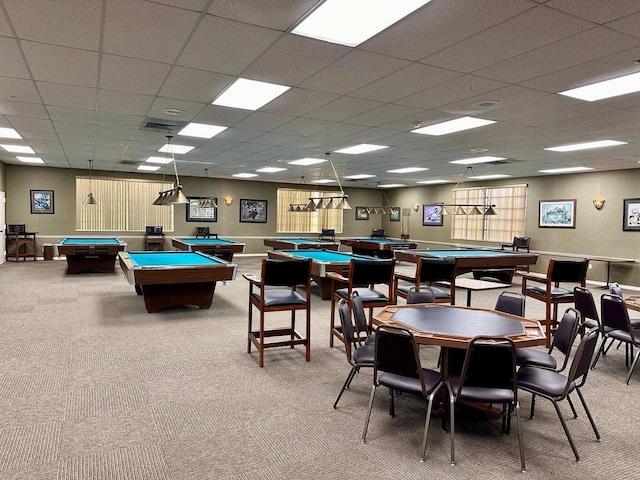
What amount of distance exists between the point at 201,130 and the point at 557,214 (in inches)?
360

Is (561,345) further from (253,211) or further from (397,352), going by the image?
(253,211)

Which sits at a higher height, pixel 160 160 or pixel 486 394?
pixel 160 160

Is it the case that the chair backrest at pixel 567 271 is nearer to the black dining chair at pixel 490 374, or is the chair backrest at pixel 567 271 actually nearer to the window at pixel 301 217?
the black dining chair at pixel 490 374

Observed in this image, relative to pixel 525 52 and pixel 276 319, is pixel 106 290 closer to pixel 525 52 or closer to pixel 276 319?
pixel 276 319

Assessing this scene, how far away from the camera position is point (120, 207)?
13.2 meters

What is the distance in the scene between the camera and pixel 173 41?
3.13 metres

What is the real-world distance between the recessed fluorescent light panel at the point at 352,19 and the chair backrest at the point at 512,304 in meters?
2.52

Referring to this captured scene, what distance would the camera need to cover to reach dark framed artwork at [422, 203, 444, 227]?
14.5m

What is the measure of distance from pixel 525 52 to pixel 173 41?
2582 mm

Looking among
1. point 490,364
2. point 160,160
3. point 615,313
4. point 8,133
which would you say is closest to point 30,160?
point 160,160

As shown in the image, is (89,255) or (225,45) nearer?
(225,45)

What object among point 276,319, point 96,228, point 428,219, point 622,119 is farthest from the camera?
point 428,219

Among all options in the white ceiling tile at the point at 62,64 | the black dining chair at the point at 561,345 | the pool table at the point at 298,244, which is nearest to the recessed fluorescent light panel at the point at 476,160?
the pool table at the point at 298,244

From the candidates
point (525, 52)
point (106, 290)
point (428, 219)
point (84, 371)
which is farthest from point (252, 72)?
point (428, 219)
